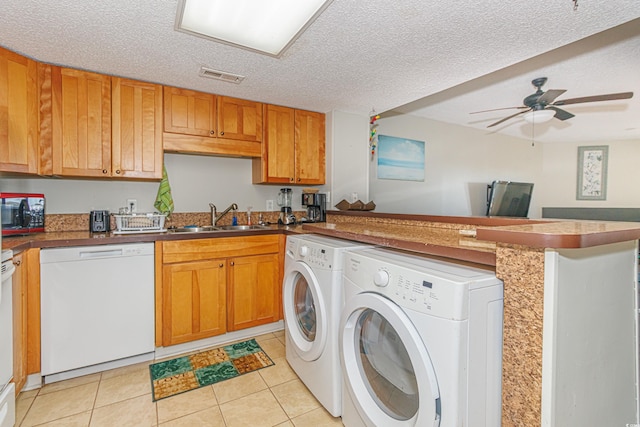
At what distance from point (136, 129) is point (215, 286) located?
1.35 m

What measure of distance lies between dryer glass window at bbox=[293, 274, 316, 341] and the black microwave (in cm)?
186

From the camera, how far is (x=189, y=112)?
8.00 feet

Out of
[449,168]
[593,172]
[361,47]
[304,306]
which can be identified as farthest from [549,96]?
[593,172]

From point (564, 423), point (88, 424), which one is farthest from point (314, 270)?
point (88, 424)

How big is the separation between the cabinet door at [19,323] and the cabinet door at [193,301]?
716mm

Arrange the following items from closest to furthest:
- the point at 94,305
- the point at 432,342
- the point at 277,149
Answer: the point at 432,342 → the point at 94,305 → the point at 277,149

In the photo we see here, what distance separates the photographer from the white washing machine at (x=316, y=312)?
1.49 meters

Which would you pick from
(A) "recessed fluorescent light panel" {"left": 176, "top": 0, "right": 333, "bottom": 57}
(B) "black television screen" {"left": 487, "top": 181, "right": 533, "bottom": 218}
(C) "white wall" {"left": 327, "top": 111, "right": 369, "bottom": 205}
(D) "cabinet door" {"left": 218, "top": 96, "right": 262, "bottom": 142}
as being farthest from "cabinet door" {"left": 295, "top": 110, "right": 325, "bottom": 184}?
(B) "black television screen" {"left": 487, "top": 181, "right": 533, "bottom": 218}

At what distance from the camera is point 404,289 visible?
Answer: 41.4 inches

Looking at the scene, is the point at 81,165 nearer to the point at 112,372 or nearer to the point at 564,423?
the point at 112,372

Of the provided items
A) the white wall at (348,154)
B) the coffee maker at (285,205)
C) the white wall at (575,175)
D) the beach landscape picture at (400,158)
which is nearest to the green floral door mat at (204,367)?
the coffee maker at (285,205)

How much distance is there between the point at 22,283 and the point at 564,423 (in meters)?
2.59

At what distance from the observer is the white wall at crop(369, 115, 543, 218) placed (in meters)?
3.77

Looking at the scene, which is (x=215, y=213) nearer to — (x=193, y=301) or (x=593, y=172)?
(x=193, y=301)
